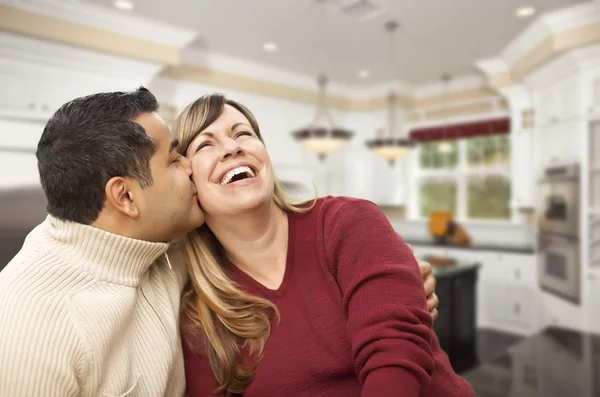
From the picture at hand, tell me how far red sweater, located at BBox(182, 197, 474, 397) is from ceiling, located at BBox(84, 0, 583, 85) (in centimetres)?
302

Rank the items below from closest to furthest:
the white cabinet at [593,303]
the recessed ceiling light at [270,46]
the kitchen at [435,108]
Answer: the kitchen at [435,108], the white cabinet at [593,303], the recessed ceiling light at [270,46]

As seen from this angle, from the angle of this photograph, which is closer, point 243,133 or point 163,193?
point 163,193

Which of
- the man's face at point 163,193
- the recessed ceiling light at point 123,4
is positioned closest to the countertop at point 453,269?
the man's face at point 163,193

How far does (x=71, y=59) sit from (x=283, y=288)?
11.5 ft

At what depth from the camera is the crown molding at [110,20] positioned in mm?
3527

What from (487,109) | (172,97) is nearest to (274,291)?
(172,97)

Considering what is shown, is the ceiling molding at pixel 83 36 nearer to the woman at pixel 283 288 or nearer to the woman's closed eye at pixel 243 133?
the woman at pixel 283 288

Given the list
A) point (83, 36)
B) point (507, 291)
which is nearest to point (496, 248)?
point (507, 291)

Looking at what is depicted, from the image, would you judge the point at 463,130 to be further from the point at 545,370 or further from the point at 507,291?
the point at 545,370

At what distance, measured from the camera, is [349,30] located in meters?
4.21

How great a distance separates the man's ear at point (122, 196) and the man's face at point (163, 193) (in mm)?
16

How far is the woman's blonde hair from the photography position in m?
1.09

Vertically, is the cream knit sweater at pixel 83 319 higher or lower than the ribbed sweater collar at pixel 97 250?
lower

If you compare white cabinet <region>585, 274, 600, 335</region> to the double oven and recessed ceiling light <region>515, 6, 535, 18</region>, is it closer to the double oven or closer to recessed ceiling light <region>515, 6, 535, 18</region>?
the double oven
